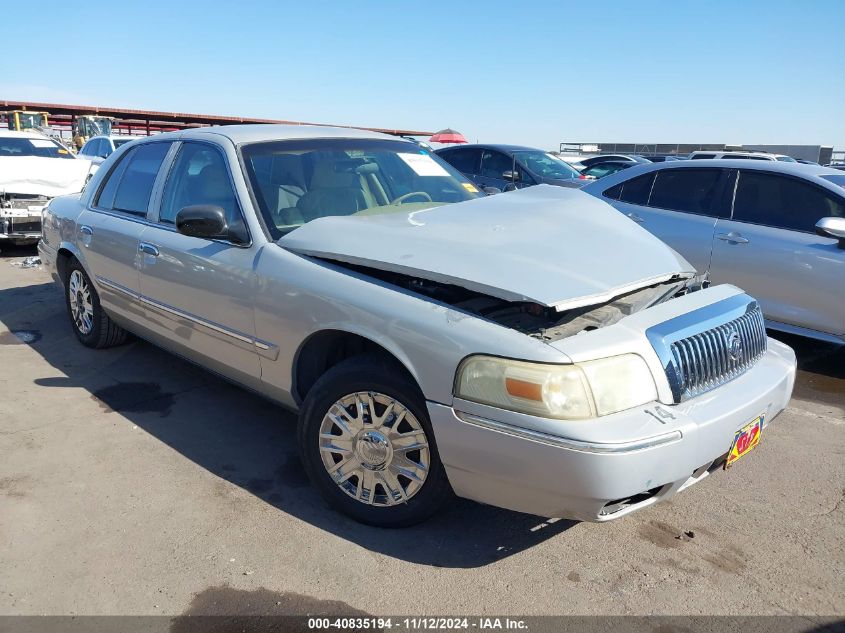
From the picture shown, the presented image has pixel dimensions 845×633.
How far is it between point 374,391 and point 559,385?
79 cm

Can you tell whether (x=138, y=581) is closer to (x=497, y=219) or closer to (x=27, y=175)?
(x=497, y=219)

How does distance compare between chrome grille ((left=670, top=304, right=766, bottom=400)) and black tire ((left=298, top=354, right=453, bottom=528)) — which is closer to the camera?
chrome grille ((left=670, top=304, right=766, bottom=400))

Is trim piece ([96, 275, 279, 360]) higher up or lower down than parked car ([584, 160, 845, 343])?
lower down

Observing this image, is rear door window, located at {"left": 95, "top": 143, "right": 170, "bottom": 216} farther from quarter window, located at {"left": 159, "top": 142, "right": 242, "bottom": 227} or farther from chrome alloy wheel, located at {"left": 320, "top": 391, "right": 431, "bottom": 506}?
chrome alloy wheel, located at {"left": 320, "top": 391, "right": 431, "bottom": 506}

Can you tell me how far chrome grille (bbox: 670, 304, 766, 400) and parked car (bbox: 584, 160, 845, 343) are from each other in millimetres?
2299

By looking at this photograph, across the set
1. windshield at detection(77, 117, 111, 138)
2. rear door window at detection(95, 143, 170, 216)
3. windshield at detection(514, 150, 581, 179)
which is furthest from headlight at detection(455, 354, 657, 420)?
windshield at detection(77, 117, 111, 138)

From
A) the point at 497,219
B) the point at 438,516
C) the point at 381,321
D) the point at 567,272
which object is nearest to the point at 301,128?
the point at 497,219

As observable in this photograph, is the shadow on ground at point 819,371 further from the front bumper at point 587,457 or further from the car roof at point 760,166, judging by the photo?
the front bumper at point 587,457

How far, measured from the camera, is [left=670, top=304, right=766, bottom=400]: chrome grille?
2475 millimetres

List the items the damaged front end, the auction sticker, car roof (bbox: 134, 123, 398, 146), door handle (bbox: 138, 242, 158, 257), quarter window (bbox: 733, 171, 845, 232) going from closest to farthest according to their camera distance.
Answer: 1. car roof (bbox: 134, 123, 398, 146)
2. door handle (bbox: 138, 242, 158, 257)
3. the auction sticker
4. quarter window (bbox: 733, 171, 845, 232)
5. the damaged front end

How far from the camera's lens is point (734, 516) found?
2.97m

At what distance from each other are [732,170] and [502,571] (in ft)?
14.1

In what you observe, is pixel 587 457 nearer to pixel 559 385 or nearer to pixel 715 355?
pixel 559 385

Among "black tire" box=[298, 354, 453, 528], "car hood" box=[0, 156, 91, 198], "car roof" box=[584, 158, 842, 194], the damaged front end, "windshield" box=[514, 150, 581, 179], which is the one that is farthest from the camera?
"windshield" box=[514, 150, 581, 179]
